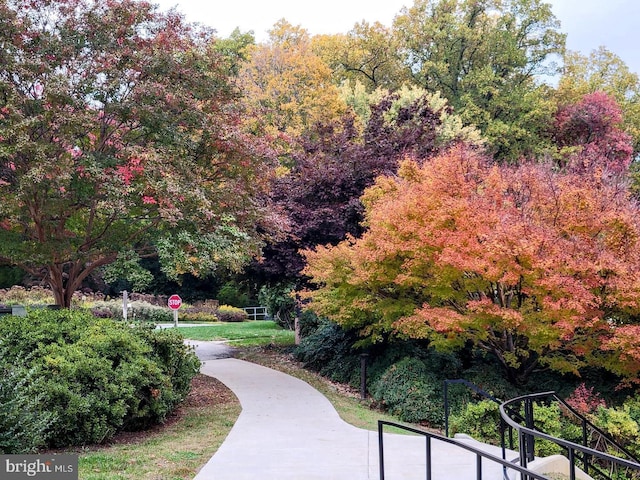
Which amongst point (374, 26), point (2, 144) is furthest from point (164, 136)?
point (374, 26)

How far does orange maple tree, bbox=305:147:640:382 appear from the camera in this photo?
911 cm

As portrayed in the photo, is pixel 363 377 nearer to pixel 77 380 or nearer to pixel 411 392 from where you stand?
pixel 411 392

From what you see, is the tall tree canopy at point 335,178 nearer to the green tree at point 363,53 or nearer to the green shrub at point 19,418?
the green shrub at point 19,418

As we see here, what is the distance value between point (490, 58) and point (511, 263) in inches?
1059

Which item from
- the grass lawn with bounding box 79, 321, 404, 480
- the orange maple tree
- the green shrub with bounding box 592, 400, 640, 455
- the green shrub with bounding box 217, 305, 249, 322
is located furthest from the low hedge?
the green shrub with bounding box 217, 305, 249, 322

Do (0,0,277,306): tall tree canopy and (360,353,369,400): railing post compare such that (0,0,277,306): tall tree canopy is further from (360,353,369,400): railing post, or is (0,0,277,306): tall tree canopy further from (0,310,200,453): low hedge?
(360,353,369,400): railing post

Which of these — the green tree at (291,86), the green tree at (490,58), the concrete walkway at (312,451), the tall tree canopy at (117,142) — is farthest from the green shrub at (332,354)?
the green tree at (490,58)

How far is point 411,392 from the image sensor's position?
10.8m

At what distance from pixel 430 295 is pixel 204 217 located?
4.70m

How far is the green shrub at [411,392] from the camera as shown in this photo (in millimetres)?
10406

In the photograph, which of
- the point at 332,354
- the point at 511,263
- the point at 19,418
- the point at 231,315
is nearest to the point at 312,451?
the point at 19,418

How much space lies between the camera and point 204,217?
34.8 ft

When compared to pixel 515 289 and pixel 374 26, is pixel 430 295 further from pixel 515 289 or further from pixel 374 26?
pixel 374 26

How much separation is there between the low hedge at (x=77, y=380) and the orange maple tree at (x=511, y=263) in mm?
4443
